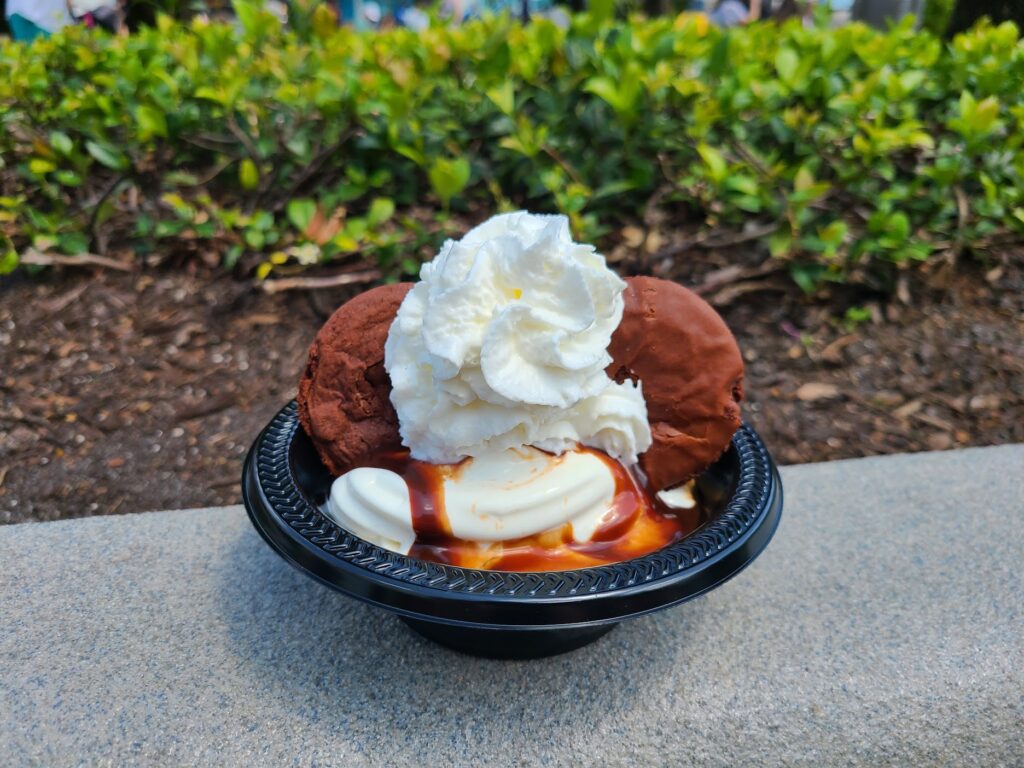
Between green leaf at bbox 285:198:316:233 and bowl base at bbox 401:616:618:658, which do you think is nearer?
bowl base at bbox 401:616:618:658

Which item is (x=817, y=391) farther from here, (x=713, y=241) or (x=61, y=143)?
(x=61, y=143)

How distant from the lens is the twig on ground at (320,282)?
271 centimetres

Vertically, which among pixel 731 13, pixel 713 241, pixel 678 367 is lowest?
pixel 731 13

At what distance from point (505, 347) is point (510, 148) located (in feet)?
5.61

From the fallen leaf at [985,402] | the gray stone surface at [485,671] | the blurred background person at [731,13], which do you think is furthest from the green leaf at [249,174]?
the blurred background person at [731,13]

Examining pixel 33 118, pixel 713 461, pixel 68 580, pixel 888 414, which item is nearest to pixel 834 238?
pixel 888 414

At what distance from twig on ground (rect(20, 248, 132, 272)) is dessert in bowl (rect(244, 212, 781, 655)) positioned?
1.74 meters

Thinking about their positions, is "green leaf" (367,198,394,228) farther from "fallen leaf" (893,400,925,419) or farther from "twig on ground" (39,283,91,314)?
"fallen leaf" (893,400,925,419)

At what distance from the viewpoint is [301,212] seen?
8.76 feet

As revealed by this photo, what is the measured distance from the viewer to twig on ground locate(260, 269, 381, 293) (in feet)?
8.87

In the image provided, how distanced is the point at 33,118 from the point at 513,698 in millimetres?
2862

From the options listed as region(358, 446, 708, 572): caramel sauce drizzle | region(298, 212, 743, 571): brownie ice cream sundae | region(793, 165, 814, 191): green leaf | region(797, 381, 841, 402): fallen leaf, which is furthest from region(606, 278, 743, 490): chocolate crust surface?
region(793, 165, 814, 191): green leaf

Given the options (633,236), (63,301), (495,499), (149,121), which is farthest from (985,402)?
(63,301)

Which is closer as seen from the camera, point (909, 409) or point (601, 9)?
point (909, 409)
